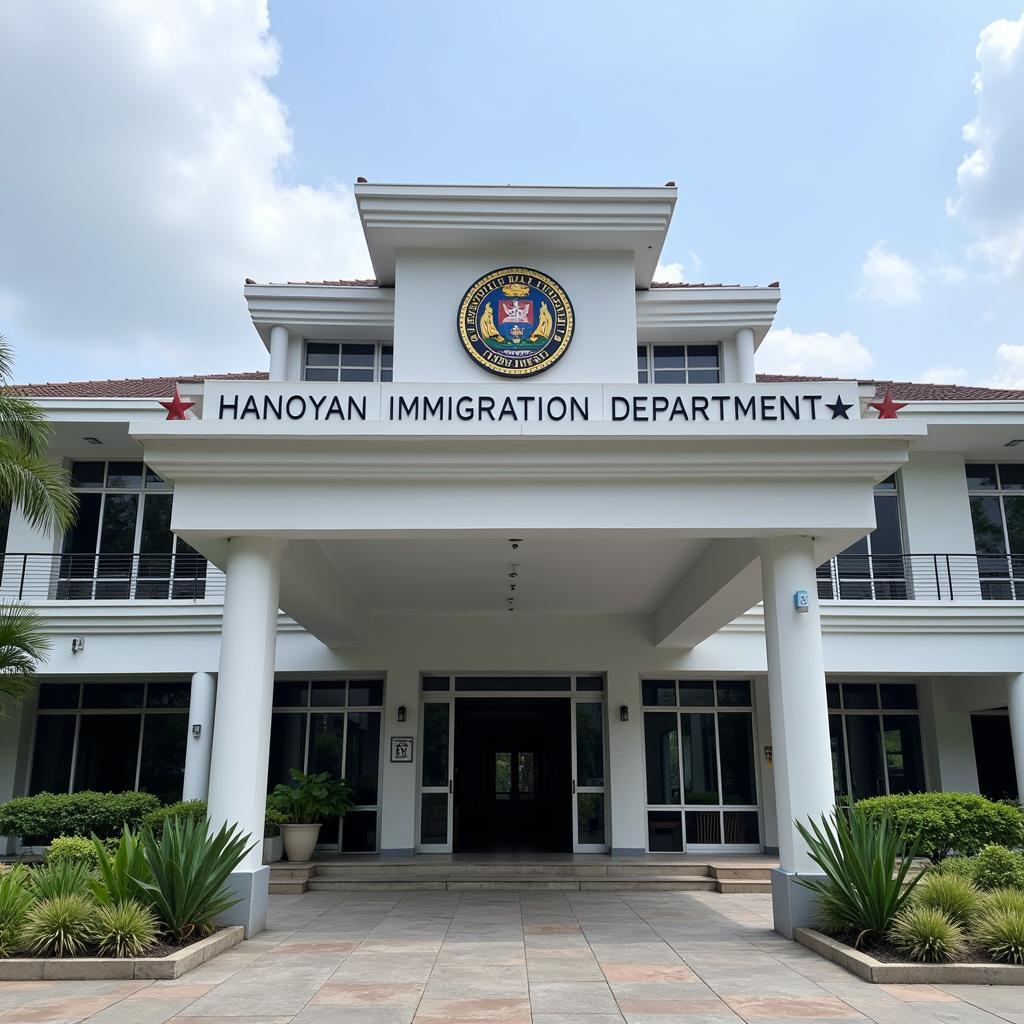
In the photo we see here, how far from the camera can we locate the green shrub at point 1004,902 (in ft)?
26.3

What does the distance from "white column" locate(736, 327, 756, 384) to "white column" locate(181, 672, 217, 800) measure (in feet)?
34.8

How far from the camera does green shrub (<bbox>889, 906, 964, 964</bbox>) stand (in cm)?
754

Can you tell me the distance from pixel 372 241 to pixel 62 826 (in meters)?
9.66

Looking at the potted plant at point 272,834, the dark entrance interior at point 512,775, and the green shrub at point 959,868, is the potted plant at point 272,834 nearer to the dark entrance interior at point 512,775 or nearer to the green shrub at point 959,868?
the dark entrance interior at point 512,775

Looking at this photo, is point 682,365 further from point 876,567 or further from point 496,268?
point 496,268

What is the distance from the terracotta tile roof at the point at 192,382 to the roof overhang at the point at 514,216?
4.94 metres

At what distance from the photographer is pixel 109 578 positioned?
17.3 metres

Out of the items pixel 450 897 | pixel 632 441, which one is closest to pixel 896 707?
pixel 450 897

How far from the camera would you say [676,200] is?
14.2 metres

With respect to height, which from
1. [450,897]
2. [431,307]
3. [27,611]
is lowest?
[450,897]

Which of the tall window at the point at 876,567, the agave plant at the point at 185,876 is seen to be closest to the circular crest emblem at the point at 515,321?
the tall window at the point at 876,567

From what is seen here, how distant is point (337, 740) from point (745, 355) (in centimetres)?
987

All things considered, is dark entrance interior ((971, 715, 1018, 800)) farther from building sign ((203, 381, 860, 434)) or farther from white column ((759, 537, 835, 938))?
building sign ((203, 381, 860, 434))

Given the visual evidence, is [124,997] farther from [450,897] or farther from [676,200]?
[676,200]
